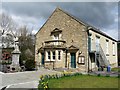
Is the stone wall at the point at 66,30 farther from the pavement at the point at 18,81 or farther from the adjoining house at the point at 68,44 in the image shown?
the pavement at the point at 18,81

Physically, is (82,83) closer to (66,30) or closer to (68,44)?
(68,44)

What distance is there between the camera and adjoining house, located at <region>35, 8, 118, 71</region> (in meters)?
27.0

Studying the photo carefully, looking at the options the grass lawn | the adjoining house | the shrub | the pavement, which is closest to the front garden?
the grass lawn

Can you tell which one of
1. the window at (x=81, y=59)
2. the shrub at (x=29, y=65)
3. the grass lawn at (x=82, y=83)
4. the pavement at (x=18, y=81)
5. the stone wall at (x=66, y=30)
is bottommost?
the pavement at (x=18, y=81)

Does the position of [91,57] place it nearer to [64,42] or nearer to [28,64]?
[64,42]

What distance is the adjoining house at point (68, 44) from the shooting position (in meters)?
27.0

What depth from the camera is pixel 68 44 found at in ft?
93.4

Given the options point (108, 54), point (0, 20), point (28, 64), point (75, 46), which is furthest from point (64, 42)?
point (0, 20)

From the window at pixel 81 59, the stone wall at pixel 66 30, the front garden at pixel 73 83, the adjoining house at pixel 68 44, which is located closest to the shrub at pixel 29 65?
the adjoining house at pixel 68 44

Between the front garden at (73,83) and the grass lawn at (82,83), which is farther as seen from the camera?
the grass lawn at (82,83)

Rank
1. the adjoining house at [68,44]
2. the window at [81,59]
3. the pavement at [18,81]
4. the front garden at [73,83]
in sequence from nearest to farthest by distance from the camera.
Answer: the front garden at [73,83]
the pavement at [18,81]
the window at [81,59]
the adjoining house at [68,44]

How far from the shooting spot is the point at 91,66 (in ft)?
90.8

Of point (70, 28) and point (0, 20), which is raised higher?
point (0, 20)

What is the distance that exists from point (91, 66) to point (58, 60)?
4.85m
